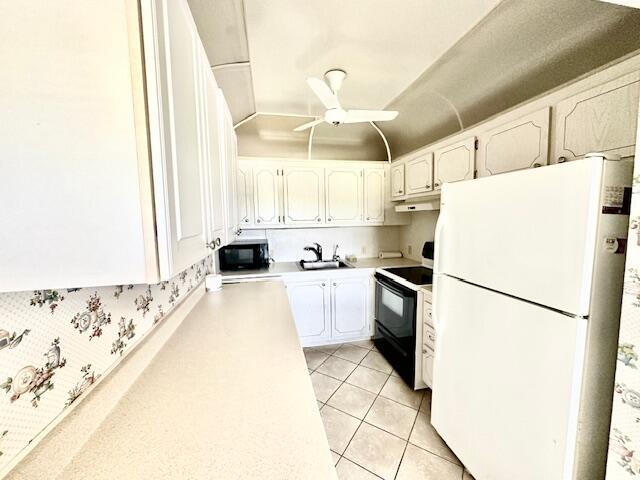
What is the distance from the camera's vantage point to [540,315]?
101 cm

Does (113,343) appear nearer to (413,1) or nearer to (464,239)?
(464,239)

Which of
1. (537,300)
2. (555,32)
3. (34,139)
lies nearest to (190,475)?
(34,139)

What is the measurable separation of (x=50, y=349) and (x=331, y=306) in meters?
2.37

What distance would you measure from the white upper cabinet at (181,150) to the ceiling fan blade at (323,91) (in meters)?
0.71

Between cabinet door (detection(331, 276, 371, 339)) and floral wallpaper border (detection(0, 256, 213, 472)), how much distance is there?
6.88ft

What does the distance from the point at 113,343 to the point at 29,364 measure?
0.29 m

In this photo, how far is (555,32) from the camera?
139 centimetres

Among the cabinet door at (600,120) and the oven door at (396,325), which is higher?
the cabinet door at (600,120)

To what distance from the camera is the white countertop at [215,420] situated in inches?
23.3

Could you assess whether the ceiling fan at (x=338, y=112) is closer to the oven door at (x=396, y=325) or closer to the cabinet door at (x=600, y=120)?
the cabinet door at (x=600, y=120)

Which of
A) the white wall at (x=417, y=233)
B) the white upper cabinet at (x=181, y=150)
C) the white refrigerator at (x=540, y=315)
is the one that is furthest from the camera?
the white wall at (x=417, y=233)

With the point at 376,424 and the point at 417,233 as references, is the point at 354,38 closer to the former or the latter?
the point at 417,233

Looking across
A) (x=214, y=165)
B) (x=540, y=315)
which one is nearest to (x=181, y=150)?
(x=214, y=165)

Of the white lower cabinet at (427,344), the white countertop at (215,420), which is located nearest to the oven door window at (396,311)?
the white lower cabinet at (427,344)
